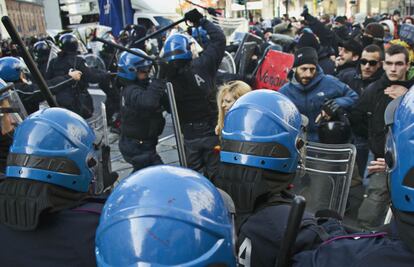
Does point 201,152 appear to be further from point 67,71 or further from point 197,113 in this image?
point 67,71

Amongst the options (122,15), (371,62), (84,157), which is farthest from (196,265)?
(122,15)

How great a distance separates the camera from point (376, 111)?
3.77 metres

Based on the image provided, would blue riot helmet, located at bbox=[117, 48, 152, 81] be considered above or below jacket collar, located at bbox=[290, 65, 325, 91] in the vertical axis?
above

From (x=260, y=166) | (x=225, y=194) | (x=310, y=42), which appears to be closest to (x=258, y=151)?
(x=260, y=166)

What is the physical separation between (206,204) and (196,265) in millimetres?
165

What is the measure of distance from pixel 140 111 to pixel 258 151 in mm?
2861

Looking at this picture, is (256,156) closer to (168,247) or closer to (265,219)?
(265,219)

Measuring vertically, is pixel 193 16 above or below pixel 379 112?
above

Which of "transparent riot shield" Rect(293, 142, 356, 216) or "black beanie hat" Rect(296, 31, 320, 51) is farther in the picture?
"black beanie hat" Rect(296, 31, 320, 51)

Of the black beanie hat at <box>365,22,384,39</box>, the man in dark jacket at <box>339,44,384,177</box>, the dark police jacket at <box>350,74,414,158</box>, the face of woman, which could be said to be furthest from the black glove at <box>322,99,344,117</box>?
the black beanie hat at <box>365,22,384,39</box>

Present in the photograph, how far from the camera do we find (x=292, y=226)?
3.30 feet

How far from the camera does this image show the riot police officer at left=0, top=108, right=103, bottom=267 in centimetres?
175

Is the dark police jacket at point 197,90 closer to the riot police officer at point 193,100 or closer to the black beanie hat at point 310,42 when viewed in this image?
the riot police officer at point 193,100

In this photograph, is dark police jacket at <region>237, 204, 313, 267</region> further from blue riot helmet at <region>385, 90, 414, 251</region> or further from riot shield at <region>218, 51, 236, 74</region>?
riot shield at <region>218, 51, 236, 74</region>
